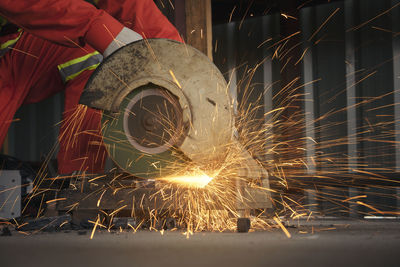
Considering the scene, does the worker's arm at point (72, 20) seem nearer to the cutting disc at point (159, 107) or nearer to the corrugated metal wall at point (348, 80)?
the cutting disc at point (159, 107)

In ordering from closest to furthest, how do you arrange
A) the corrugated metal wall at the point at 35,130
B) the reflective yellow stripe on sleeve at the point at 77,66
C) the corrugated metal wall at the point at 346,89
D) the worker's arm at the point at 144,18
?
the worker's arm at the point at 144,18 → the reflective yellow stripe on sleeve at the point at 77,66 → the corrugated metal wall at the point at 346,89 → the corrugated metal wall at the point at 35,130

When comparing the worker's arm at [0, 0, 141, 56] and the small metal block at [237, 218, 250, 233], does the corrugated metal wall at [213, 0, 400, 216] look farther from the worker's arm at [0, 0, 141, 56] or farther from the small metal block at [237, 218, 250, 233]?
the worker's arm at [0, 0, 141, 56]

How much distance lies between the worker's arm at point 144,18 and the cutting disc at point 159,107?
58cm

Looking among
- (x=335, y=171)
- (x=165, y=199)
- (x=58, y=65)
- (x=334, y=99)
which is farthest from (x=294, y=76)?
(x=165, y=199)

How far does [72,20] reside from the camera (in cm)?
227

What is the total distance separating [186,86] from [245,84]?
6.90 feet

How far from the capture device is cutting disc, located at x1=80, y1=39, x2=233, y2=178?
7.17 ft

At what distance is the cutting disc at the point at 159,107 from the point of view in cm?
219

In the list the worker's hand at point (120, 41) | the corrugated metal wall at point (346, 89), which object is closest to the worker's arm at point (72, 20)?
the worker's hand at point (120, 41)

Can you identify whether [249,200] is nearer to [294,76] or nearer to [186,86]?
[186,86]

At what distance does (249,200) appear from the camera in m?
2.16

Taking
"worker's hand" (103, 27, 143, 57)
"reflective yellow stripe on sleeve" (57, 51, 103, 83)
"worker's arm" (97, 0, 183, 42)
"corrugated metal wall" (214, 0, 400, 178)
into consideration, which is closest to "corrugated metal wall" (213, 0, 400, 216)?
"corrugated metal wall" (214, 0, 400, 178)

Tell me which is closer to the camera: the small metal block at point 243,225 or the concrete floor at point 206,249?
the concrete floor at point 206,249

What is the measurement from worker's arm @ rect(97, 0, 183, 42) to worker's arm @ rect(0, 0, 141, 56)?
1.64ft
